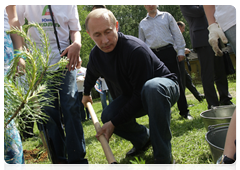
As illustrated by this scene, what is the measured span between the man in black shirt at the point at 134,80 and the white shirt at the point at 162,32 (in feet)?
5.31

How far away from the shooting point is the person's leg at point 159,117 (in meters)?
1.66

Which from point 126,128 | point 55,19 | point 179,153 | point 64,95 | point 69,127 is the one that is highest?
point 55,19

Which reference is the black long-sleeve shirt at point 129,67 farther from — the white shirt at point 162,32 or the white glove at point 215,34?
the white shirt at point 162,32

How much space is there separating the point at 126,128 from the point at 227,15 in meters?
1.37

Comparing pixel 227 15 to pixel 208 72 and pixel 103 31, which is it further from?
pixel 208 72

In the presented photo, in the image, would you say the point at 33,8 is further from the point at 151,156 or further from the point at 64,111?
the point at 151,156

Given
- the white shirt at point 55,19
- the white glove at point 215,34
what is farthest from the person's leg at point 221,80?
the white shirt at point 55,19

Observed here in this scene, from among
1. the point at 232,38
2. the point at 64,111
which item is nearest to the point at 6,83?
the point at 64,111

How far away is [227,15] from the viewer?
1608 millimetres

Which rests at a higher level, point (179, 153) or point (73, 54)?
point (73, 54)

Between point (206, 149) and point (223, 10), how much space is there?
122cm

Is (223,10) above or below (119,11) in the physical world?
below

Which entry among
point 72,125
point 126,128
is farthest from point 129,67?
point 72,125

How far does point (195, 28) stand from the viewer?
137 inches
